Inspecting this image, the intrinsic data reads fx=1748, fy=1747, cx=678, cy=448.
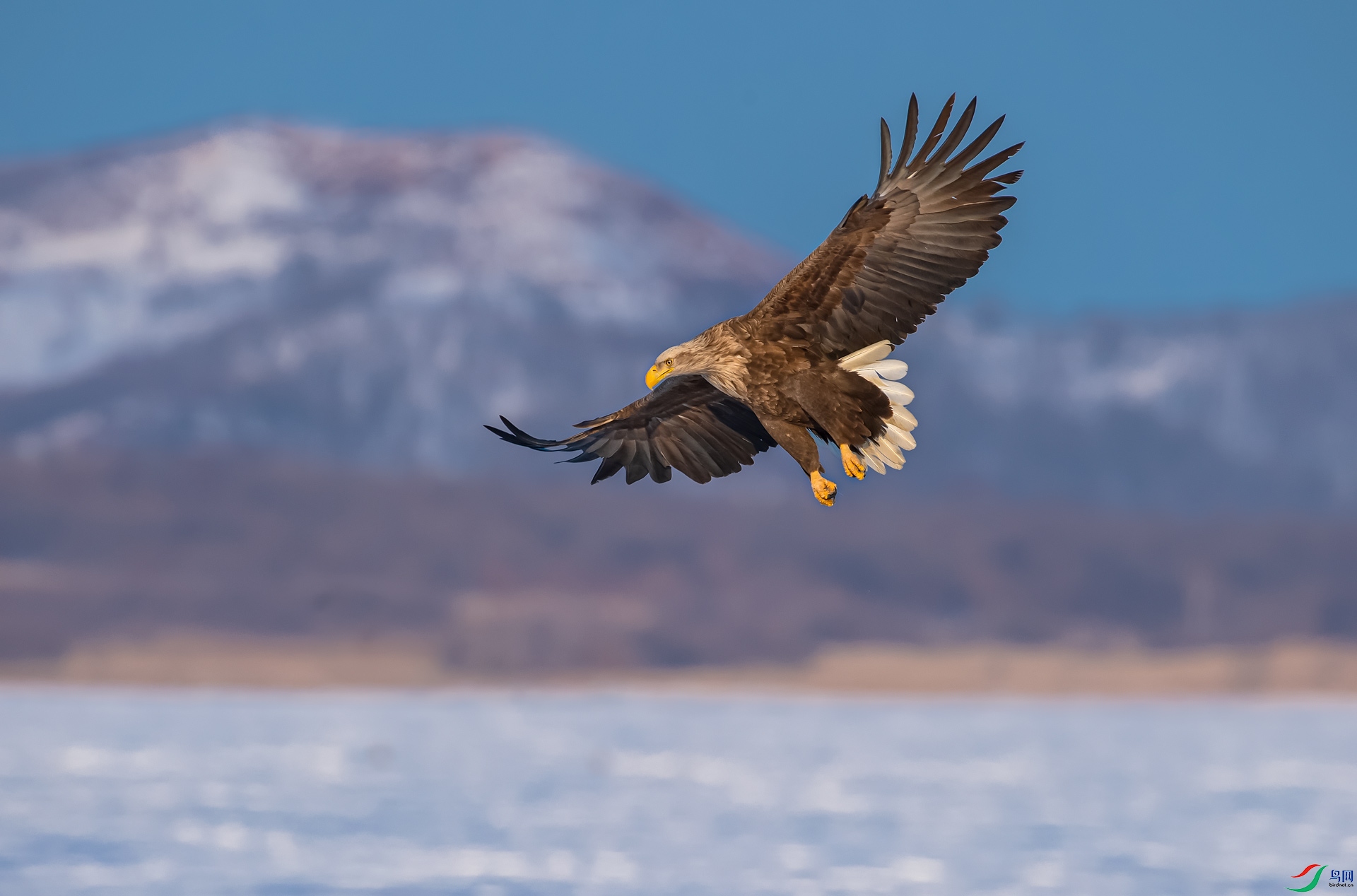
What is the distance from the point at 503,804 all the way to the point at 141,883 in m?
12.4

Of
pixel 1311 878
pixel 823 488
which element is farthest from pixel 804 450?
pixel 1311 878

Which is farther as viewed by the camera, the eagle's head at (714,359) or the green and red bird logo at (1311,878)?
the green and red bird logo at (1311,878)

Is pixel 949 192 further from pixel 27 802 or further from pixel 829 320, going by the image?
pixel 27 802

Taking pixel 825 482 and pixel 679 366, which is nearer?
pixel 825 482

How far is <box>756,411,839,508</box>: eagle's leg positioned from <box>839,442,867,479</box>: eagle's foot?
19 centimetres

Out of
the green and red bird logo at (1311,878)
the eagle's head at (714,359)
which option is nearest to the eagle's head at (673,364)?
the eagle's head at (714,359)

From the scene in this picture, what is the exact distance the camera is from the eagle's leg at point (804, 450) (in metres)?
8.62

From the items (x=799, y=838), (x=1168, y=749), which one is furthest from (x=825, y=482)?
(x=1168, y=749)

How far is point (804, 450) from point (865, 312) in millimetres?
760

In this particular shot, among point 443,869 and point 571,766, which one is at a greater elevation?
point 571,766

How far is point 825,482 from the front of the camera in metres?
8.66

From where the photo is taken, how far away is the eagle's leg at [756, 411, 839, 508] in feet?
28.3

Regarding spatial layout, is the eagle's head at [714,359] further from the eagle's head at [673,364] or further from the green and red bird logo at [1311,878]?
the green and red bird logo at [1311,878]

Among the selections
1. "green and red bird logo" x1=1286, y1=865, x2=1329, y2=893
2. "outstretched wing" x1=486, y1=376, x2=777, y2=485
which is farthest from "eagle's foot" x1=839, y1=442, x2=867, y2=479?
"green and red bird logo" x1=1286, y1=865, x2=1329, y2=893
